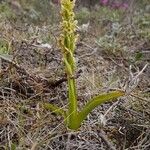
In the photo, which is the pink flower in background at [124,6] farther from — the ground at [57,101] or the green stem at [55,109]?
the green stem at [55,109]

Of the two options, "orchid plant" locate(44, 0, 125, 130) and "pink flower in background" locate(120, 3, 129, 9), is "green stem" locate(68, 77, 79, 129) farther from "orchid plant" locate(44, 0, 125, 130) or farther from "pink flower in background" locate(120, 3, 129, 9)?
"pink flower in background" locate(120, 3, 129, 9)

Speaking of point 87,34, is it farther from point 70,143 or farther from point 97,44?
point 70,143

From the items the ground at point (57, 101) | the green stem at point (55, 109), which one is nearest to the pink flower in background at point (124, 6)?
the ground at point (57, 101)

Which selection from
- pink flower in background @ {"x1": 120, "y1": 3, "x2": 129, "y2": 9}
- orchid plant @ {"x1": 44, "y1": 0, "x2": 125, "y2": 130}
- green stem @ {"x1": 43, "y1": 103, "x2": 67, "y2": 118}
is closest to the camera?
orchid plant @ {"x1": 44, "y1": 0, "x2": 125, "y2": 130}

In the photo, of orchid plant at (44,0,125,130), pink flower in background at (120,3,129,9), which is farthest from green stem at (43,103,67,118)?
pink flower in background at (120,3,129,9)

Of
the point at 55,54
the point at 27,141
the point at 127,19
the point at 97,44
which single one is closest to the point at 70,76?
the point at 27,141

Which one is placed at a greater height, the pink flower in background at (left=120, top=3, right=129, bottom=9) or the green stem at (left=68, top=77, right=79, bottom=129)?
the green stem at (left=68, top=77, right=79, bottom=129)

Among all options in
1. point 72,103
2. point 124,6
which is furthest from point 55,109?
point 124,6

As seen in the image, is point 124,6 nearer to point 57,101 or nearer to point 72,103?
point 57,101

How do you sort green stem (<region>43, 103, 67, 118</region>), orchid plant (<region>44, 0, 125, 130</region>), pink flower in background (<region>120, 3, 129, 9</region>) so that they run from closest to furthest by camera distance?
orchid plant (<region>44, 0, 125, 130</region>) → green stem (<region>43, 103, 67, 118</region>) → pink flower in background (<region>120, 3, 129, 9</region>)
